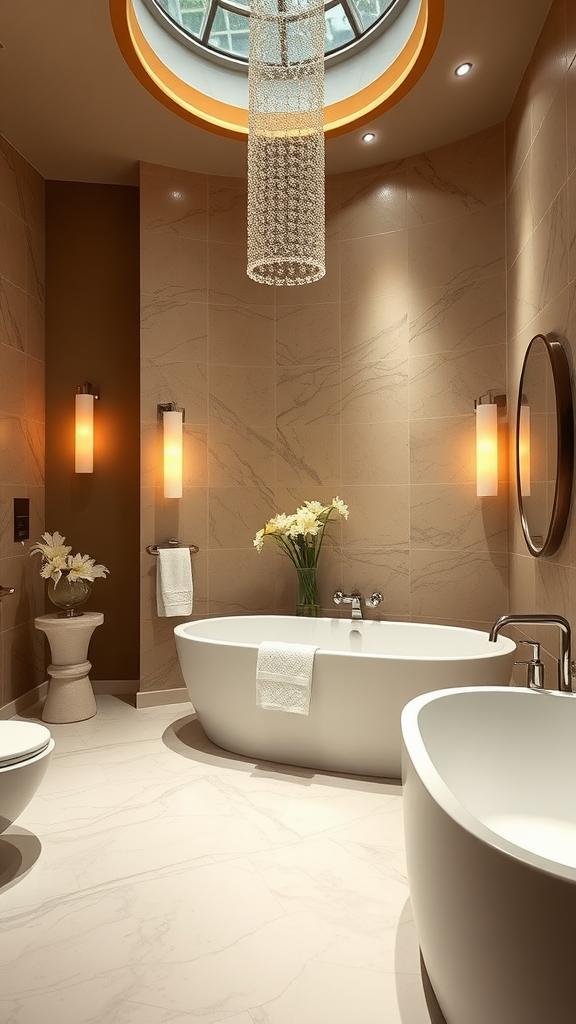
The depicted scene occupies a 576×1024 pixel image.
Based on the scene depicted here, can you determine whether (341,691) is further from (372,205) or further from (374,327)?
(372,205)

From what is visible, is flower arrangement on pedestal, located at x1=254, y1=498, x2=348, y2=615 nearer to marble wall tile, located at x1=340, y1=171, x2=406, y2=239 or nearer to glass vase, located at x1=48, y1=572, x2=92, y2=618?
glass vase, located at x1=48, y1=572, x2=92, y2=618

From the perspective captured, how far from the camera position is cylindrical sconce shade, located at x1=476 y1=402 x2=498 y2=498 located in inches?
141

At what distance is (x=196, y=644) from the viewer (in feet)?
10.4

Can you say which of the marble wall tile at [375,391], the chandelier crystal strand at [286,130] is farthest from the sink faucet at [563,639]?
the marble wall tile at [375,391]

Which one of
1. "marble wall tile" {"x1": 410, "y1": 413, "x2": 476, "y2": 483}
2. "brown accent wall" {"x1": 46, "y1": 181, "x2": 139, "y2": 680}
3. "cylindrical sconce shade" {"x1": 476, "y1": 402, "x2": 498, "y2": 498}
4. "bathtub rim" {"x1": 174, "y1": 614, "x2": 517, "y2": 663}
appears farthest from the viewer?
"brown accent wall" {"x1": 46, "y1": 181, "x2": 139, "y2": 680}

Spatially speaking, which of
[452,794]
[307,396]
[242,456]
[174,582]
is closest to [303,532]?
[242,456]

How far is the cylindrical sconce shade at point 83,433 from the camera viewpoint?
4.12m

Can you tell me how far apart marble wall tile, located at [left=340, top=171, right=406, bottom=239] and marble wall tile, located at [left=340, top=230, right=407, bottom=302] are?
53 millimetres

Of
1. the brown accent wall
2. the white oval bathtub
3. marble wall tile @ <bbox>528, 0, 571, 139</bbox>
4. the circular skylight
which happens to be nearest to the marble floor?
the white oval bathtub

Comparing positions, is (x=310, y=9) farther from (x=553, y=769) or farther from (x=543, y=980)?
(x=543, y=980)

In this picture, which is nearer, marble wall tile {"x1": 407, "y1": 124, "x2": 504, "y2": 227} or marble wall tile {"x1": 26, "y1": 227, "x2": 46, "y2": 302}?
marble wall tile {"x1": 407, "y1": 124, "x2": 504, "y2": 227}

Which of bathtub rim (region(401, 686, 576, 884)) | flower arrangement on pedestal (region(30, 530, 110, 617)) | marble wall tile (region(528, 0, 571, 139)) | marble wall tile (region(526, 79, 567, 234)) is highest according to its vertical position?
marble wall tile (region(528, 0, 571, 139))

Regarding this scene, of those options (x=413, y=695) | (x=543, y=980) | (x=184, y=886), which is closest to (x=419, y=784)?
(x=543, y=980)

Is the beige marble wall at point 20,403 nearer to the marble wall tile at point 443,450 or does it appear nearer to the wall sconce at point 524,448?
the marble wall tile at point 443,450
